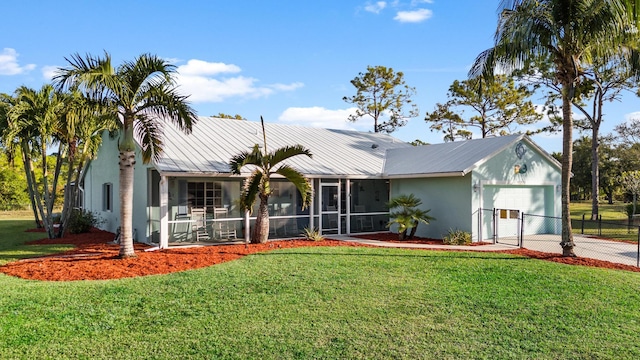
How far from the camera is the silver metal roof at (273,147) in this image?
1420 cm

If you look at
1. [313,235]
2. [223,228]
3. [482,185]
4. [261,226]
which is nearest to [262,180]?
[261,226]

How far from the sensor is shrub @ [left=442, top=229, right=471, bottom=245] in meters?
14.3

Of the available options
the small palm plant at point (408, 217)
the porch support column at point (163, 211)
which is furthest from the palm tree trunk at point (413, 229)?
the porch support column at point (163, 211)

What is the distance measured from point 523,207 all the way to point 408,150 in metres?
5.29

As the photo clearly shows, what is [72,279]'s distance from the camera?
29.2 ft

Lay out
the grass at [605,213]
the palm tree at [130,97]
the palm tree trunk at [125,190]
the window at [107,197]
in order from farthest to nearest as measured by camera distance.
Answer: the grass at [605,213]
the window at [107,197]
the palm tree trunk at [125,190]
the palm tree at [130,97]

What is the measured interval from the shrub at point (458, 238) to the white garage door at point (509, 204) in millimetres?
1133

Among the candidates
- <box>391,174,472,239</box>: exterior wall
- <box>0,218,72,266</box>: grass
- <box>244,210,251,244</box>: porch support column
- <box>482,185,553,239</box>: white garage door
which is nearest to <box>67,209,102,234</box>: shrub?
<box>0,218,72,266</box>: grass

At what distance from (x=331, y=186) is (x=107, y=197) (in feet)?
32.4

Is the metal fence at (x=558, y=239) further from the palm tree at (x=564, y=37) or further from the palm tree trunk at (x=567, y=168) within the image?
the palm tree at (x=564, y=37)

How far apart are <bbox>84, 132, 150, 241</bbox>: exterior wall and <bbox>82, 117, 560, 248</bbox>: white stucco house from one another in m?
0.04

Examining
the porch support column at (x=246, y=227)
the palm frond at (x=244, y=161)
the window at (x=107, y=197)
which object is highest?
the palm frond at (x=244, y=161)

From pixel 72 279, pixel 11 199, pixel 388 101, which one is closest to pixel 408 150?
pixel 72 279

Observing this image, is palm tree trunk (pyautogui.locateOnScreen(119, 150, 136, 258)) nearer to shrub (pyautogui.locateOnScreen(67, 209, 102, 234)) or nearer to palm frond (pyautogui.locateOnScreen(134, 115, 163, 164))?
palm frond (pyautogui.locateOnScreen(134, 115, 163, 164))
